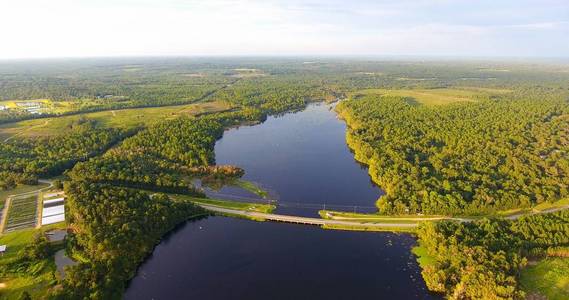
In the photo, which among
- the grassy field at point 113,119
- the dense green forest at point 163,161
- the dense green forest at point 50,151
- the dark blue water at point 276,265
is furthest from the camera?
the grassy field at point 113,119

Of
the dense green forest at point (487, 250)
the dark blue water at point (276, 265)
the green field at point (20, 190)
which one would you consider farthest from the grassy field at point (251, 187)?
the green field at point (20, 190)

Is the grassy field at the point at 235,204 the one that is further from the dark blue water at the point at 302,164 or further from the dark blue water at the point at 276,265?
the dark blue water at the point at 276,265

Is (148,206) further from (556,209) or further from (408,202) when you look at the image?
Answer: (556,209)

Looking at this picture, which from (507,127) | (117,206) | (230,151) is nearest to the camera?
(117,206)

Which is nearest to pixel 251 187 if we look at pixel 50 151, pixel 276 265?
pixel 276 265

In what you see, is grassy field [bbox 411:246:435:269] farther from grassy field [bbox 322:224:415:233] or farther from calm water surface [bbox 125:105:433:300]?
grassy field [bbox 322:224:415:233]

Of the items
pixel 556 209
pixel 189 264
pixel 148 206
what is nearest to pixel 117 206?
pixel 148 206

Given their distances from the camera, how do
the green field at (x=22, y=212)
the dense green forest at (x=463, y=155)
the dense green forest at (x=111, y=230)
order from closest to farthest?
the dense green forest at (x=111, y=230), the green field at (x=22, y=212), the dense green forest at (x=463, y=155)
